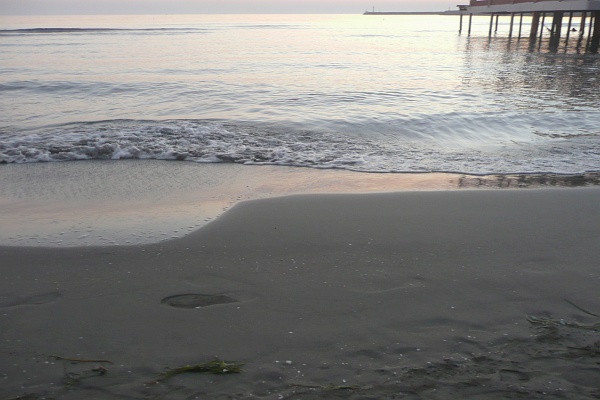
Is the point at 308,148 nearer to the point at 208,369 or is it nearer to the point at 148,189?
the point at 148,189

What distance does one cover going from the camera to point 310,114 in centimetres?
1115

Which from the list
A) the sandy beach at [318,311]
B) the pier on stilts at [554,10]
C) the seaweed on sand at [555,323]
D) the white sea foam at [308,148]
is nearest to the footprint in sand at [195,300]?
the sandy beach at [318,311]

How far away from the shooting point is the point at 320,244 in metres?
4.13

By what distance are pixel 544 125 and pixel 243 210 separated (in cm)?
726

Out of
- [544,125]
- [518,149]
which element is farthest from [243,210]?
[544,125]

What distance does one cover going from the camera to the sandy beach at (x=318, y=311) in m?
2.44

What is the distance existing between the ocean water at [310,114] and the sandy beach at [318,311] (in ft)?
9.35

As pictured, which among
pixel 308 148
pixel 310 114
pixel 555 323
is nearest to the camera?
pixel 555 323

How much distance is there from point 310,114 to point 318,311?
8403 millimetres

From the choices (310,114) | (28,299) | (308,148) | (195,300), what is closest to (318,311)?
(195,300)

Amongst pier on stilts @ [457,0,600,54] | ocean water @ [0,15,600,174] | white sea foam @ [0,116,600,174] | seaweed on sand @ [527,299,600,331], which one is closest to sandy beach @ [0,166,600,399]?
seaweed on sand @ [527,299,600,331]

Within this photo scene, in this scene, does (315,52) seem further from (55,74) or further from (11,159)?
(11,159)

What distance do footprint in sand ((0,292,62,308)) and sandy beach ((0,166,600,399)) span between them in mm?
15

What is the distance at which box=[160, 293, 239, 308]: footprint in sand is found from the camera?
3.18m
